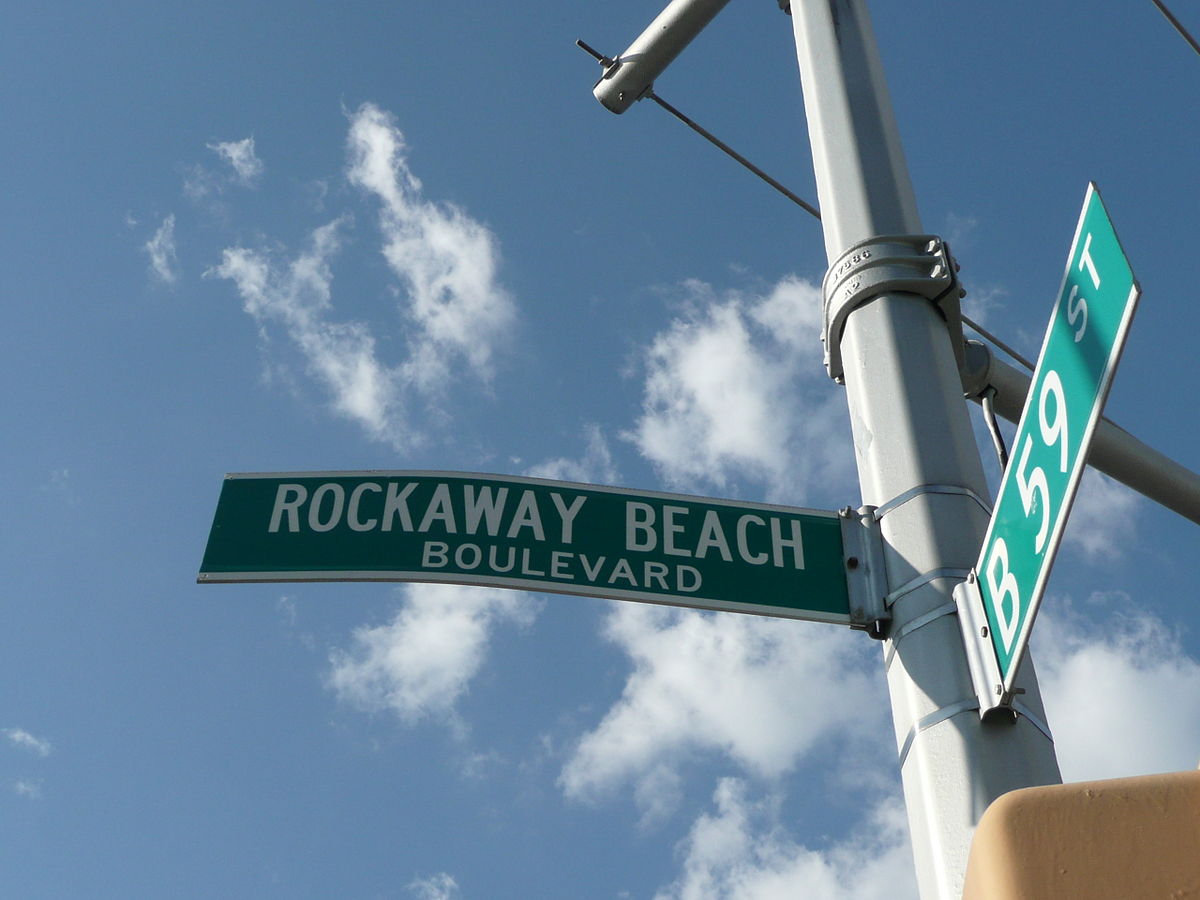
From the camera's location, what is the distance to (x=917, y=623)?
2.63 m

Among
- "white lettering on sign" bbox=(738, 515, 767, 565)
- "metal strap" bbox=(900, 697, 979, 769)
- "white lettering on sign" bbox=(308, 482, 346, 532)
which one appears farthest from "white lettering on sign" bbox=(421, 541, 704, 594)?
"metal strap" bbox=(900, 697, 979, 769)

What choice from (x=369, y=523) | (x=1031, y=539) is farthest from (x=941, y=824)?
(x=369, y=523)

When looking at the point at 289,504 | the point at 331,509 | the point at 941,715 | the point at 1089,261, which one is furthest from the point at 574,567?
the point at 1089,261

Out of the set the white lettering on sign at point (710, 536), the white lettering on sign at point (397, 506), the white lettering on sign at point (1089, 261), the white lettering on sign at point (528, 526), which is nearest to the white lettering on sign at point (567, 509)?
the white lettering on sign at point (528, 526)

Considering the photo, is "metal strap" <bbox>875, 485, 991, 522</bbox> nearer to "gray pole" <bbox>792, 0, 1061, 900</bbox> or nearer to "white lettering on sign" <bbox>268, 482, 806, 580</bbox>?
"gray pole" <bbox>792, 0, 1061, 900</bbox>

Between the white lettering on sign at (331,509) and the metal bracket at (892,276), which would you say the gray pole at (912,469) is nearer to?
the metal bracket at (892,276)

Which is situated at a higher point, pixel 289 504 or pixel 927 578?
pixel 289 504

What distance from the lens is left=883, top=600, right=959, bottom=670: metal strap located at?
2.60m

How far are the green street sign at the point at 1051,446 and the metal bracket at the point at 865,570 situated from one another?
0.24 meters

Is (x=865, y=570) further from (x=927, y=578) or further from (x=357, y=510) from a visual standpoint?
(x=357, y=510)

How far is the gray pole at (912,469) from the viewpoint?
2.40 meters

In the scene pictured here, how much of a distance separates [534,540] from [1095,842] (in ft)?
5.04

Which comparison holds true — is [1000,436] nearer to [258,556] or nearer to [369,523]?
[369,523]

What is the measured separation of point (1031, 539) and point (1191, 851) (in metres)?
0.65
